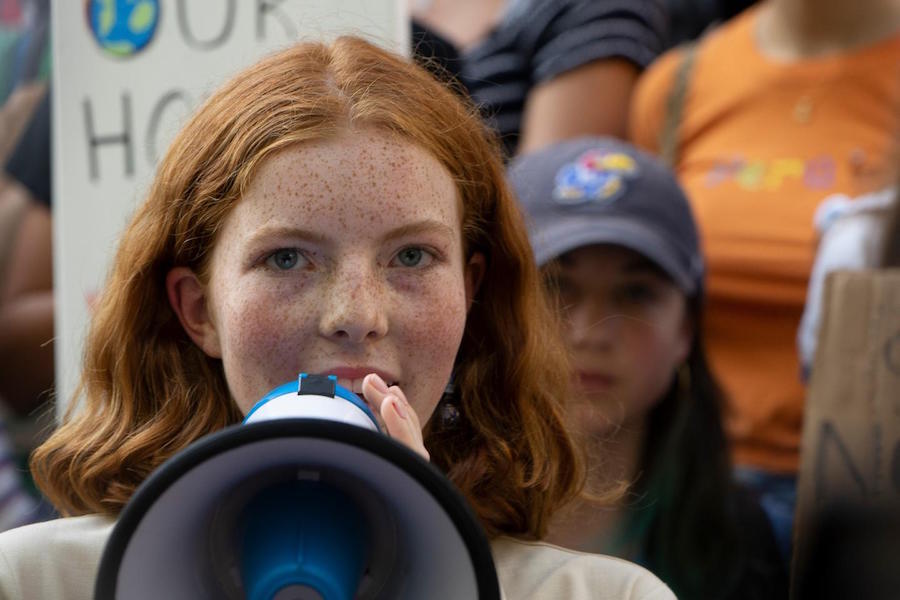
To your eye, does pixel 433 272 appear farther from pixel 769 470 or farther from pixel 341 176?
pixel 769 470

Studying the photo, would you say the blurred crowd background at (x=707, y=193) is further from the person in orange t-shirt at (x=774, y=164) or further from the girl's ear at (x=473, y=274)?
the girl's ear at (x=473, y=274)

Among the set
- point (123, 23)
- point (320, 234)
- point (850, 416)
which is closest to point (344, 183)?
point (320, 234)

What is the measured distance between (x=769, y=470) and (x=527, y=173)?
2.63 ft

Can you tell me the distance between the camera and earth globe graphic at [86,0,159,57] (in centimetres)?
246

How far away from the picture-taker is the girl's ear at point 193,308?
1.68 m

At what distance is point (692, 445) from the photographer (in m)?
2.78

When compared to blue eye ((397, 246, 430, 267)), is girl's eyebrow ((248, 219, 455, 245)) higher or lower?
higher

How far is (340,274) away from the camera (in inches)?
59.8

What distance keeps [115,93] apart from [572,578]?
4.25 ft

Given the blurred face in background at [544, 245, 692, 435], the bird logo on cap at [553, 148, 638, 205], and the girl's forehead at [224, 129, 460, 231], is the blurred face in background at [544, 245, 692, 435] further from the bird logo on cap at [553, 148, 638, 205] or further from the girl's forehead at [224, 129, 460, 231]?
the girl's forehead at [224, 129, 460, 231]

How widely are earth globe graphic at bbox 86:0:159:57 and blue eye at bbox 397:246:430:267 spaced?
1070 millimetres

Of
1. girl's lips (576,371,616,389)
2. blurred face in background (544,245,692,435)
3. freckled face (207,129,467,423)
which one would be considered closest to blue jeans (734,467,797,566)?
blurred face in background (544,245,692,435)

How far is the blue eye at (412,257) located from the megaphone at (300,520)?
0.74 feet

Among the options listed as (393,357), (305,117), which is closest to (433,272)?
(393,357)
